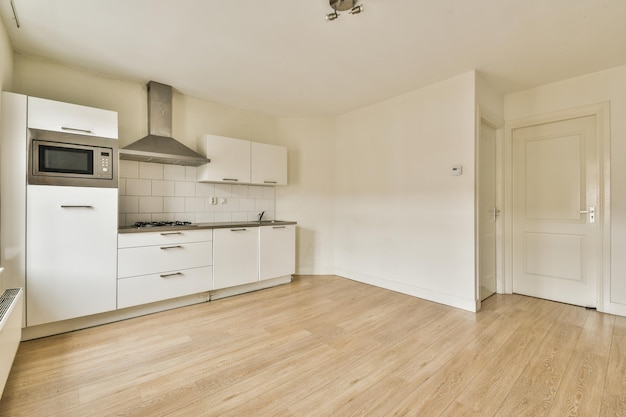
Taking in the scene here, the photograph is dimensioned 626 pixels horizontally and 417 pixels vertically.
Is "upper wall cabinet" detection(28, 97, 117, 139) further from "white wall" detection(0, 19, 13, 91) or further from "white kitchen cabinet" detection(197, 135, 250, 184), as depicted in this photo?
"white kitchen cabinet" detection(197, 135, 250, 184)

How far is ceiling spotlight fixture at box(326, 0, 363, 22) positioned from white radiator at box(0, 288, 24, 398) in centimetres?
263

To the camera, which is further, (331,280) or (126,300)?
(331,280)

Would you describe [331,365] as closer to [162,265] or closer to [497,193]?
[162,265]

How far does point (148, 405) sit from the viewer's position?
1.53 m

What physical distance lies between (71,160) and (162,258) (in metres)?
1.15

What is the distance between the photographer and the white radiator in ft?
4.75

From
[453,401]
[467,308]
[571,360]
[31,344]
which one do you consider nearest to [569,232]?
[467,308]

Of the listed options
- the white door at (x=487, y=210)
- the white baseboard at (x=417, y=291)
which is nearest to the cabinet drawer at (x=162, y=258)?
the white baseboard at (x=417, y=291)

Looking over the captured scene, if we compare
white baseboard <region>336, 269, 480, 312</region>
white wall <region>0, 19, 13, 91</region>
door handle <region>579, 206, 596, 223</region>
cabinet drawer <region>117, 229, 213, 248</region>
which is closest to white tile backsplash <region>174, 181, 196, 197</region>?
cabinet drawer <region>117, 229, 213, 248</region>

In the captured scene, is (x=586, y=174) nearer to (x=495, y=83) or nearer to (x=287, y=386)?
(x=495, y=83)

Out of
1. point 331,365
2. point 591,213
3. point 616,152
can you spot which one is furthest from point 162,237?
point 616,152

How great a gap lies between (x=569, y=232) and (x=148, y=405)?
13.8ft

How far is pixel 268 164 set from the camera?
3.94m

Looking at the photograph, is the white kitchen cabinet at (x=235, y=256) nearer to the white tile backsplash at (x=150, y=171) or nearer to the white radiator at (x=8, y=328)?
the white tile backsplash at (x=150, y=171)
